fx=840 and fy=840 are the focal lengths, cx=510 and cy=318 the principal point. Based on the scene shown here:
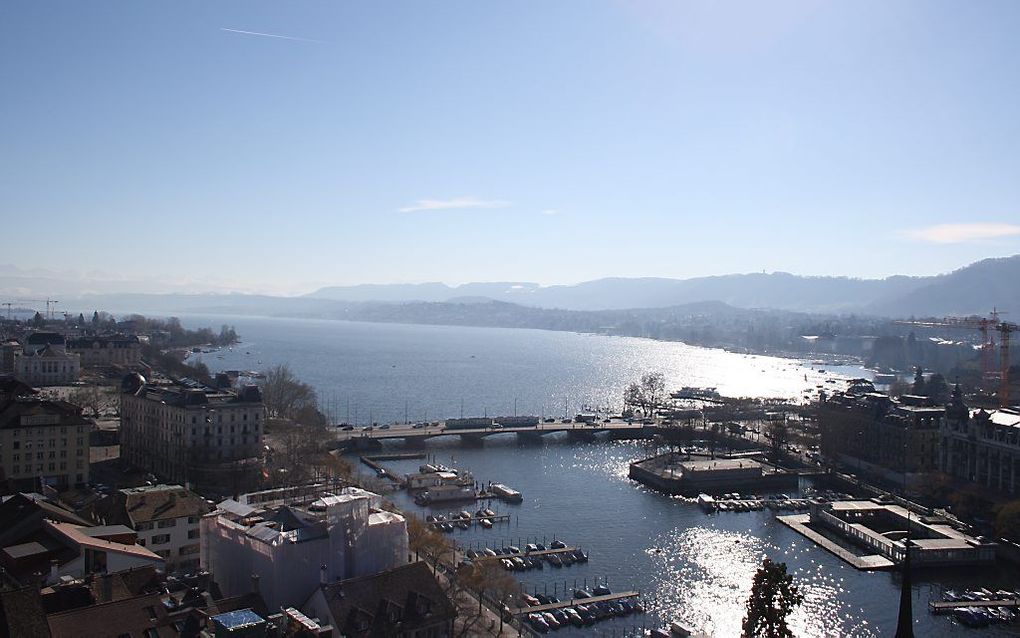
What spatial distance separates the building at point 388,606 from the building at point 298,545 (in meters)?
0.68

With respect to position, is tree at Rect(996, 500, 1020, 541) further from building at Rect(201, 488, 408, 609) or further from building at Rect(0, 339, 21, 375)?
building at Rect(0, 339, 21, 375)

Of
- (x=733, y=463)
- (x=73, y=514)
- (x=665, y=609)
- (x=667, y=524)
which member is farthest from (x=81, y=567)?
(x=733, y=463)

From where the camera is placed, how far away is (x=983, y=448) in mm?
25172

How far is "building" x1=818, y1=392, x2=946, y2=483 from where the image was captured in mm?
27844

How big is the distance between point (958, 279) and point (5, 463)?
196586 millimetres

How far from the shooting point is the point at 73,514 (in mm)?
14234

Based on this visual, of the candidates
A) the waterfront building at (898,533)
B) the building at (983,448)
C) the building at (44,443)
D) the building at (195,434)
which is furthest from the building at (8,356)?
the building at (983,448)

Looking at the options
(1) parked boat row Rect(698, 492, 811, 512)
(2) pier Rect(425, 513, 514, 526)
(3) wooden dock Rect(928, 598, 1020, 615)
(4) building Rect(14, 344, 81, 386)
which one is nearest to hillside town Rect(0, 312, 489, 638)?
(2) pier Rect(425, 513, 514, 526)

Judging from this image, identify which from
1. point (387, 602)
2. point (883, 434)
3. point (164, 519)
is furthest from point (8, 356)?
point (883, 434)

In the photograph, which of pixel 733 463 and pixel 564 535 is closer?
pixel 564 535

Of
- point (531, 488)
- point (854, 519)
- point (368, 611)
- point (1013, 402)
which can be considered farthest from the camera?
point (1013, 402)

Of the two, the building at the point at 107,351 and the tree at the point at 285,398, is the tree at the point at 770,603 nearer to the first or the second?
the tree at the point at 285,398

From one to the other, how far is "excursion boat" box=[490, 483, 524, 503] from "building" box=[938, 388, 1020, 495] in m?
13.6

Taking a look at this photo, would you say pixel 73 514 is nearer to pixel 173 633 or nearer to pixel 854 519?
pixel 173 633
